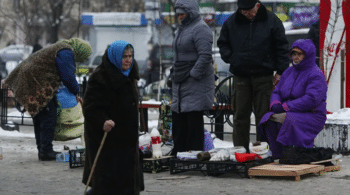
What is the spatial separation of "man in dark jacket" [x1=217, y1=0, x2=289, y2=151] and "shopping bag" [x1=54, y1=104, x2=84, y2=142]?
7.08 ft

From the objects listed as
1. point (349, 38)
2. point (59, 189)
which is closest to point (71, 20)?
point (349, 38)

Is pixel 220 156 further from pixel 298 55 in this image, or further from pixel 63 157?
pixel 63 157

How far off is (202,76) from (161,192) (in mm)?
2014

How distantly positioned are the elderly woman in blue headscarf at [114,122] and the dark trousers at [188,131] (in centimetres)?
295

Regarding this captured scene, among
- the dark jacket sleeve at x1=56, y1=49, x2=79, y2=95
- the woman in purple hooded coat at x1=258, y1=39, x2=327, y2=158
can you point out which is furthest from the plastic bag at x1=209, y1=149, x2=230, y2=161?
the dark jacket sleeve at x1=56, y1=49, x2=79, y2=95

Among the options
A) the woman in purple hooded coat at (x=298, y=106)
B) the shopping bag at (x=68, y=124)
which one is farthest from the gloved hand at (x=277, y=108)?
the shopping bag at (x=68, y=124)

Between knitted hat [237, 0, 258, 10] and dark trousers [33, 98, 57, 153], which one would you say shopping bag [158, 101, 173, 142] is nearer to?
dark trousers [33, 98, 57, 153]

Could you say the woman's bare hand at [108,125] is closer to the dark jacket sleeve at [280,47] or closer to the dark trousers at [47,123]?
the dark jacket sleeve at [280,47]

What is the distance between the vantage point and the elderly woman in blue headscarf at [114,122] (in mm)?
6164

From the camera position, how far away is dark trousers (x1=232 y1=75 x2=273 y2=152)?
919 centimetres

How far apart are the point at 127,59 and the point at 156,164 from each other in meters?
2.75

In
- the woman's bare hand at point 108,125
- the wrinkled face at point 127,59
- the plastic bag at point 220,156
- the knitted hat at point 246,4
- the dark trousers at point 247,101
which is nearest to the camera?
the woman's bare hand at point 108,125

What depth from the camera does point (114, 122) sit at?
6.21 metres

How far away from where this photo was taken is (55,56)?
9.62 m
